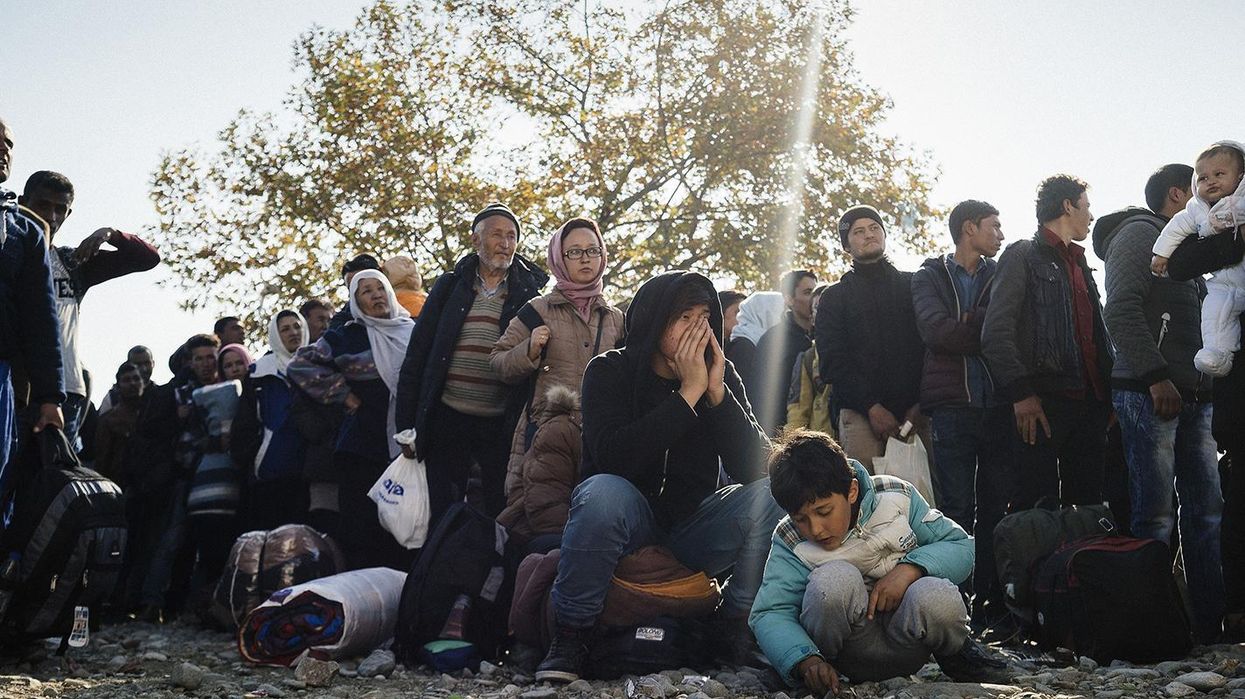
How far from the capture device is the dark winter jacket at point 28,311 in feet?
16.3

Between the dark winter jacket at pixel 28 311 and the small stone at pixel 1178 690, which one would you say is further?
the dark winter jacket at pixel 28 311

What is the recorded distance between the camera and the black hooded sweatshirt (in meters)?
4.94

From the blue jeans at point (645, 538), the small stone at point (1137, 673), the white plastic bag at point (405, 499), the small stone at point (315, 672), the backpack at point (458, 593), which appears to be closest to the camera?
the small stone at point (1137, 673)

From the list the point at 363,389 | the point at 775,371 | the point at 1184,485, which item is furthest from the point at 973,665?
the point at 363,389

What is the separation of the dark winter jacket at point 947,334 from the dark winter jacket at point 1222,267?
119cm

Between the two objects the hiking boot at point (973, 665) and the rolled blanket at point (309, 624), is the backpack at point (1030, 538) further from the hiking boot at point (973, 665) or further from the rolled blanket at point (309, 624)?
the rolled blanket at point (309, 624)

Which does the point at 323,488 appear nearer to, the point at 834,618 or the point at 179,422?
the point at 179,422

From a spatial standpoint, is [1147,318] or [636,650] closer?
[636,650]

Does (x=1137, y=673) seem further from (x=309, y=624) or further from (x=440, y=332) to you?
(x=440, y=332)

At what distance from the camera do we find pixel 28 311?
5.02 metres

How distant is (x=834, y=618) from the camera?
4.12 m

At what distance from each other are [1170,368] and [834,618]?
2359mm

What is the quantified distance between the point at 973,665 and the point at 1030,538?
1351 millimetres

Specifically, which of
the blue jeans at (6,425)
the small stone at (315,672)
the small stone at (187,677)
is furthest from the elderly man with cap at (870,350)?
the blue jeans at (6,425)
